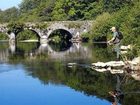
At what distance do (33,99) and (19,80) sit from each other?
6.12 m

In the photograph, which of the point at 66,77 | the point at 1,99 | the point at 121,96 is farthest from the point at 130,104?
the point at 66,77

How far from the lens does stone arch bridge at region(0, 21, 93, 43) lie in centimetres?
7644

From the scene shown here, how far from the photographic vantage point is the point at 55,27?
78.4m

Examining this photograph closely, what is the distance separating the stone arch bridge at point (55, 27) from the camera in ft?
251

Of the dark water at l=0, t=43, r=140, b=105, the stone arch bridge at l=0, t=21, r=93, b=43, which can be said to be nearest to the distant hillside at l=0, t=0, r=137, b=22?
the stone arch bridge at l=0, t=21, r=93, b=43

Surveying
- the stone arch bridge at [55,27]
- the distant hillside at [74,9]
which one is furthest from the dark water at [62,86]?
the stone arch bridge at [55,27]

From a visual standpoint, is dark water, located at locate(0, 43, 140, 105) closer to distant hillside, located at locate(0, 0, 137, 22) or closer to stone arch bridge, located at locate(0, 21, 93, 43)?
distant hillside, located at locate(0, 0, 137, 22)

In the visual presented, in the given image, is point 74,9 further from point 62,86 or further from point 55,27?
point 62,86

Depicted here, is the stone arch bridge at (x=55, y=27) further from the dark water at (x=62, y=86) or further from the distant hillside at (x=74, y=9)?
the dark water at (x=62, y=86)

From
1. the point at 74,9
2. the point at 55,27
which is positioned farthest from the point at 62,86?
the point at 74,9

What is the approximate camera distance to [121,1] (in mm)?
69500

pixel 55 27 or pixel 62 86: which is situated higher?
pixel 55 27

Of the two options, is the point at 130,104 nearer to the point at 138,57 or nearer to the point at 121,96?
the point at 121,96

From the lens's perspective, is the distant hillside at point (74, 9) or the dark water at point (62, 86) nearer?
the dark water at point (62, 86)
